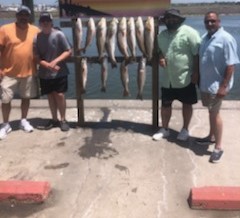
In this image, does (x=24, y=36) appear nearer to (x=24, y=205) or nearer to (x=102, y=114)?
(x=102, y=114)

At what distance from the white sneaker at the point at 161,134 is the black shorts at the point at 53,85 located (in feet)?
4.85

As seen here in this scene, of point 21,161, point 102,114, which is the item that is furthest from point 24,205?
point 102,114

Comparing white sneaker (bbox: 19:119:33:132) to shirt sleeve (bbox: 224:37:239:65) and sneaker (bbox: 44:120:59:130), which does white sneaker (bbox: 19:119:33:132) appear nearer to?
sneaker (bbox: 44:120:59:130)

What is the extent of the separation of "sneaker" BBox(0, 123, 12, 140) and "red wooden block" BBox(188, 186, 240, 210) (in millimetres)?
→ 3043

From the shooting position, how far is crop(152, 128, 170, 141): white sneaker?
20.8 ft

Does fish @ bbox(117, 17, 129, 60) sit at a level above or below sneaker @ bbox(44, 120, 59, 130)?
above

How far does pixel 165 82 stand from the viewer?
20.2 ft

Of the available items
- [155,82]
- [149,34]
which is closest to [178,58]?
[149,34]

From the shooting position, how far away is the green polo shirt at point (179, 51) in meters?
5.80

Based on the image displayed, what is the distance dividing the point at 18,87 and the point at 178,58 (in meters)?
2.32

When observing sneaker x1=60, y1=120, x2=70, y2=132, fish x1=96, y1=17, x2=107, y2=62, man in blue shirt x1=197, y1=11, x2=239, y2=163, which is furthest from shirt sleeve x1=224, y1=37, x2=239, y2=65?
sneaker x1=60, y1=120, x2=70, y2=132

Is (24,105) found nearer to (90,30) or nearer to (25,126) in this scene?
(25,126)

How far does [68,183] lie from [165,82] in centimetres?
196

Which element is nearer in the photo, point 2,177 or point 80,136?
point 2,177
